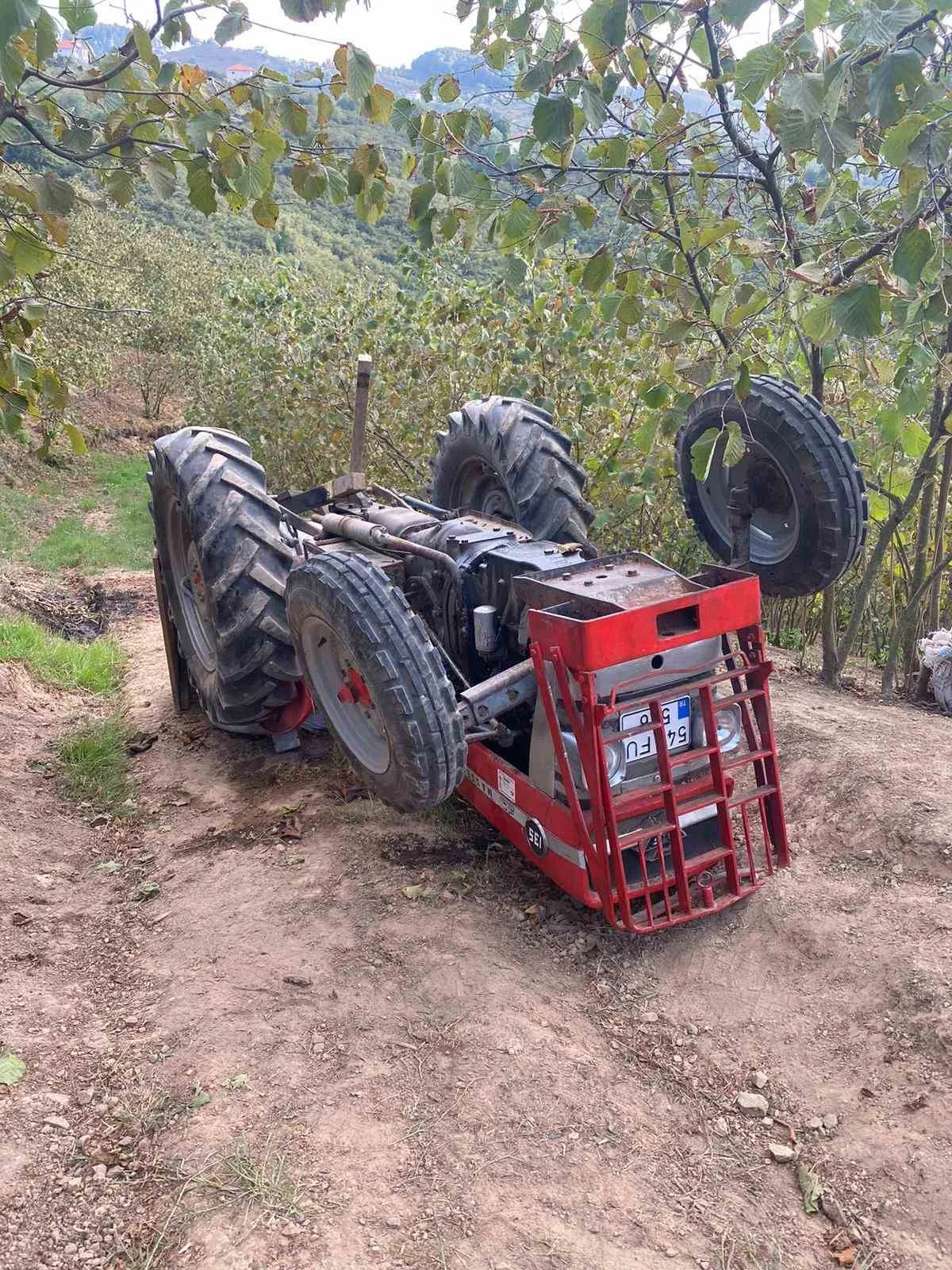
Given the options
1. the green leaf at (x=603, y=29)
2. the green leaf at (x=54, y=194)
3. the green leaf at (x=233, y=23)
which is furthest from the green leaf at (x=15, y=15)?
the green leaf at (x=603, y=29)

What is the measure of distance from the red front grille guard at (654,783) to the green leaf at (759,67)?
56.9 inches

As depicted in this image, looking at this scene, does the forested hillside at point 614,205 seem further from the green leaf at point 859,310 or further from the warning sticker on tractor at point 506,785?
the warning sticker on tractor at point 506,785

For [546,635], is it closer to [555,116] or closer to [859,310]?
[859,310]

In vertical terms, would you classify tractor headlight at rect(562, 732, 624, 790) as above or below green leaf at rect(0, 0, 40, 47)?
below

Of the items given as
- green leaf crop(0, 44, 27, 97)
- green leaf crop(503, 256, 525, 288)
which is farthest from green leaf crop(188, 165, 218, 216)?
green leaf crop(503, 256, 525, 288)

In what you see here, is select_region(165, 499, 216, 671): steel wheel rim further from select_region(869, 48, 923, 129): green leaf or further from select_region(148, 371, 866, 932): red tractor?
select_region(869, 48, 923, 129): green leaf

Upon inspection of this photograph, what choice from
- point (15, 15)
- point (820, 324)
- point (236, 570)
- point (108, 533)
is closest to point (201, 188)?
point (15, 15)

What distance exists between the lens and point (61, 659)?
6629 millimetres

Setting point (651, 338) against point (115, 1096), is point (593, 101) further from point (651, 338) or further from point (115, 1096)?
point (115, 1096)

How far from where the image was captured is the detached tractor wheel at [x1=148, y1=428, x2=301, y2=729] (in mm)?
4355

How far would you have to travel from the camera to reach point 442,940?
3.35 meters

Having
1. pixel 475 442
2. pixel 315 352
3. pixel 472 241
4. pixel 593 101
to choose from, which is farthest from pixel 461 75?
pixel 315 352

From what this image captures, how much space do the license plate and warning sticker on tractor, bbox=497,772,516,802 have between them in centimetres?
47

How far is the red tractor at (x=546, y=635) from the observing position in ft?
10.3
